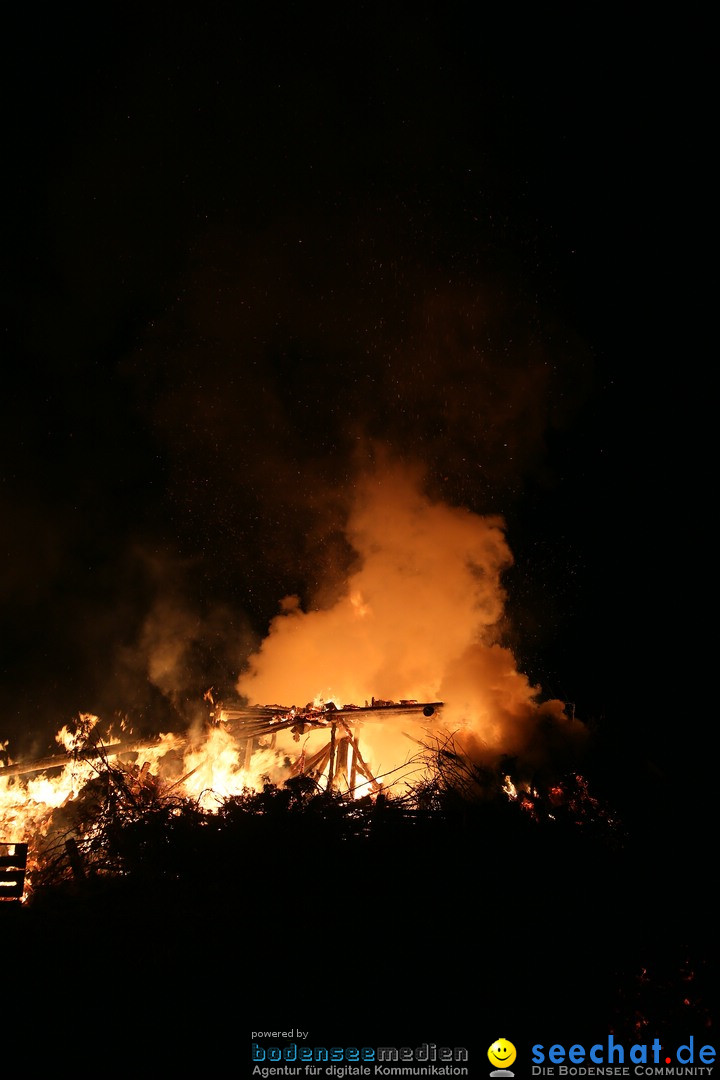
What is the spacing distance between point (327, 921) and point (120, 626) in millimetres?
Result: 16334

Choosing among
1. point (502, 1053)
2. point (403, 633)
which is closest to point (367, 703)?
point (403, 633)

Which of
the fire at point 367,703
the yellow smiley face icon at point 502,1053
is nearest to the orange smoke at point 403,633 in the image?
the fire at point 367,703

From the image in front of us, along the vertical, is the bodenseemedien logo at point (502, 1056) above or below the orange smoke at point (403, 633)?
below

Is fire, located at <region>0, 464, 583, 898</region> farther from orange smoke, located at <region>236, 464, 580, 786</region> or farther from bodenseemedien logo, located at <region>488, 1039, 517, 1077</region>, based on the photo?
bodenseemedien logo, located at <region>488, 1039, 517, 1077</region>

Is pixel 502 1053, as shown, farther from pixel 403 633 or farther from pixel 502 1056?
pixel 403 633

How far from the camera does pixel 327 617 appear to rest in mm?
14438

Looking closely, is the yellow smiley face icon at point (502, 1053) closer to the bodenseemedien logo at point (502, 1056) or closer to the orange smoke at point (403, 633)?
the bodenseemedien logo at point (502, 1056)

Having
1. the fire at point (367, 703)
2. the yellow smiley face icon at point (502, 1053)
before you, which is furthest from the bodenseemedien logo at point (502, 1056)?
the fire at point (367, 703)

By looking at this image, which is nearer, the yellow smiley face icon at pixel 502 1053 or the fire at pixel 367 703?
the yellow smiley face icon at pixel 502 1053

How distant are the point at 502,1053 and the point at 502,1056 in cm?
2

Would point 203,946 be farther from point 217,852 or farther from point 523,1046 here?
point 523,1046

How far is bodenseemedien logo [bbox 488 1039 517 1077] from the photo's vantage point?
437 cm

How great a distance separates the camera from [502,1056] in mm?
4430

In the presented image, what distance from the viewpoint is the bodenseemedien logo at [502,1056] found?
172 inches
